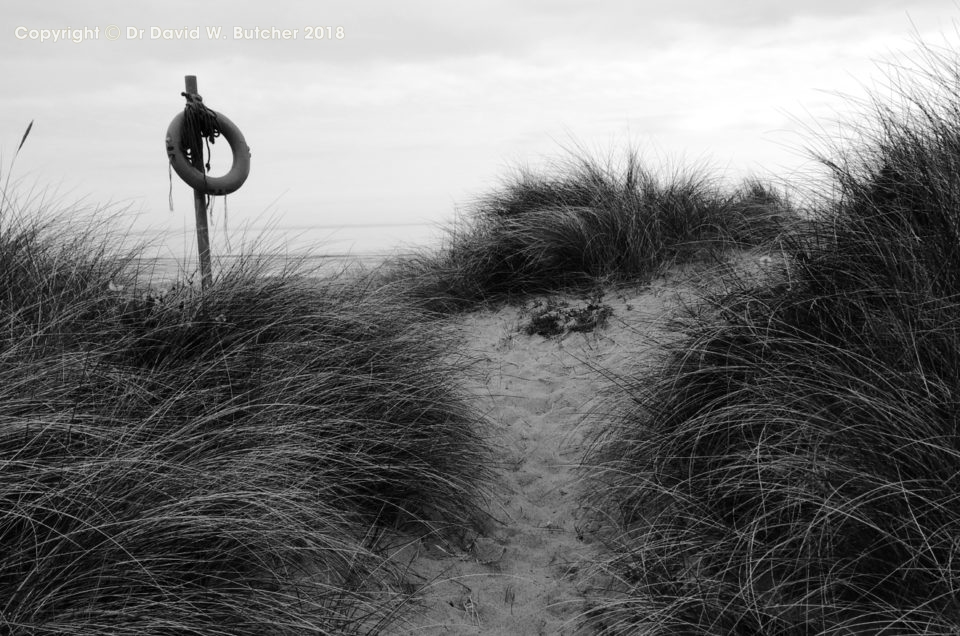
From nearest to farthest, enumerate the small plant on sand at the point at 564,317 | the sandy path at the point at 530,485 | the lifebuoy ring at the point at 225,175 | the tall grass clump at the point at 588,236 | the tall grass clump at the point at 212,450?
the tall grass clump at the point at 212,450
the sandy path at the point at 530,485
the lifebuoy ring at the point at 225,175
the small plant on sand at the point at 564,317
the tall grass clump at the point at 588,236

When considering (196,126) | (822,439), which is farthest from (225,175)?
Result: (822,439)

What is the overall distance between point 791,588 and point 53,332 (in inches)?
124

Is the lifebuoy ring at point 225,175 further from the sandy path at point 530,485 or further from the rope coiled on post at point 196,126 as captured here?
the sandy path at point 530,485

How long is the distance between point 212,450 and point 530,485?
1772mm

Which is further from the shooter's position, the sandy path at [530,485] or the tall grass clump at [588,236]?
the tall grass clump at [588,236]

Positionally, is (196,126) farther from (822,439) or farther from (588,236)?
(822,439)

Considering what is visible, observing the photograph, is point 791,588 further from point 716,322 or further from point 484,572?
point 716,322

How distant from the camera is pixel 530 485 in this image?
3.64 metres

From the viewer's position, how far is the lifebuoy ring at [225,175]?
4.48 meters

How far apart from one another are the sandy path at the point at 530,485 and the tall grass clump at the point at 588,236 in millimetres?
317

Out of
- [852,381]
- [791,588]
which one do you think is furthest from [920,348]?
[791,588]

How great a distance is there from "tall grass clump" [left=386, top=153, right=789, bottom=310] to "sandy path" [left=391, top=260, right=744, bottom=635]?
1.04 feet

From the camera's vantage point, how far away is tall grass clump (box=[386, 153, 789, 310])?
5.82 metres

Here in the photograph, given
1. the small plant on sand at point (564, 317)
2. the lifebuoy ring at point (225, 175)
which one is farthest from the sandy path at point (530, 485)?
the lifebuoy ring at point (225, 175)
